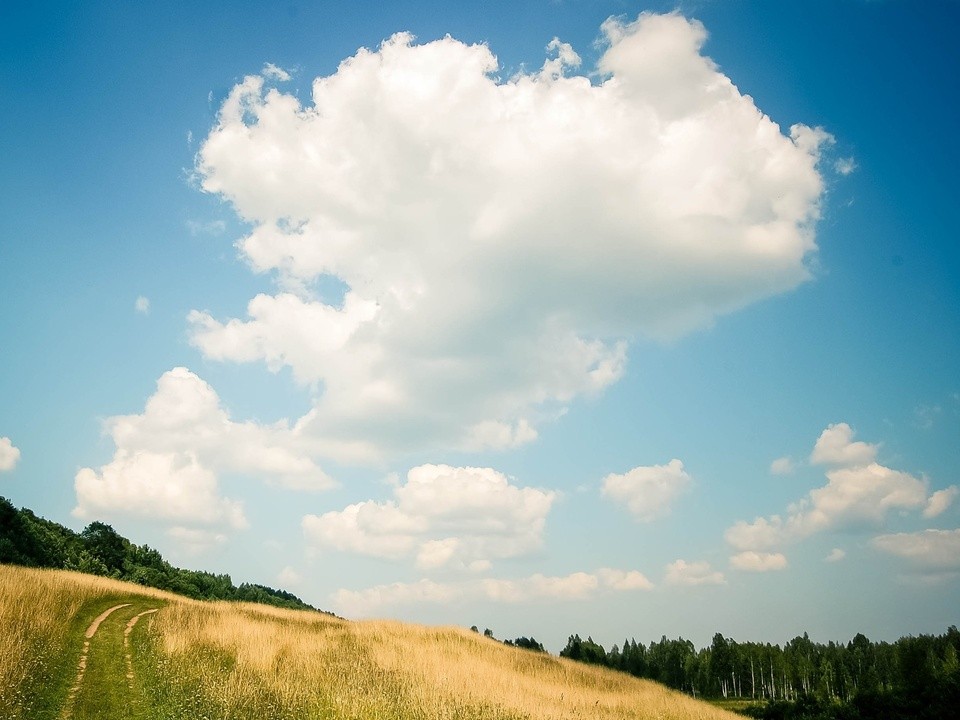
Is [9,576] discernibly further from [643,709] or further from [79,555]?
[79,555]

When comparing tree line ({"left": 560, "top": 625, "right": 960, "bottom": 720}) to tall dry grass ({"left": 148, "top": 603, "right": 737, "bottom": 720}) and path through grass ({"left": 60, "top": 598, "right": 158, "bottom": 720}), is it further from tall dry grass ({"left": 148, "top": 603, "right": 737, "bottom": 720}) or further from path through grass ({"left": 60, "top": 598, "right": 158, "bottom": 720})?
path through grass ({"left": 60, "top": 598, "right": 158, "bottom": 720})

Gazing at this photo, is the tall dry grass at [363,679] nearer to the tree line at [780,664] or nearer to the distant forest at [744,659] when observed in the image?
the distant forest at [744,659]

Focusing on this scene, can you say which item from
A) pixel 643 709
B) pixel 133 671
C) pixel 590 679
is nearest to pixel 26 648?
pixel 133 671

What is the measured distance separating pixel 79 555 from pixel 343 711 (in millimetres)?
70229

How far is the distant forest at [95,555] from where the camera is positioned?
54.1 metres

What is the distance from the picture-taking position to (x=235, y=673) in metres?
16.5

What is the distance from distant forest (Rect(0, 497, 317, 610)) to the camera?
2128 inches

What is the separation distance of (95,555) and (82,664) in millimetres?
68836

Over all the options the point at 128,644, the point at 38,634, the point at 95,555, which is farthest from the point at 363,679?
the point at 95,555

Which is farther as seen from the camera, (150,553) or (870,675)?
(870,675)

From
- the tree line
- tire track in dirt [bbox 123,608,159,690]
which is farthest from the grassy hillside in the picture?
the tree line

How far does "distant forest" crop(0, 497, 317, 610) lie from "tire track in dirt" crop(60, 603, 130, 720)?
3339 cm

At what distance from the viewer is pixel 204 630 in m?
21.5

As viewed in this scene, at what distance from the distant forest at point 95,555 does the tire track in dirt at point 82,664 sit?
33.4 m
